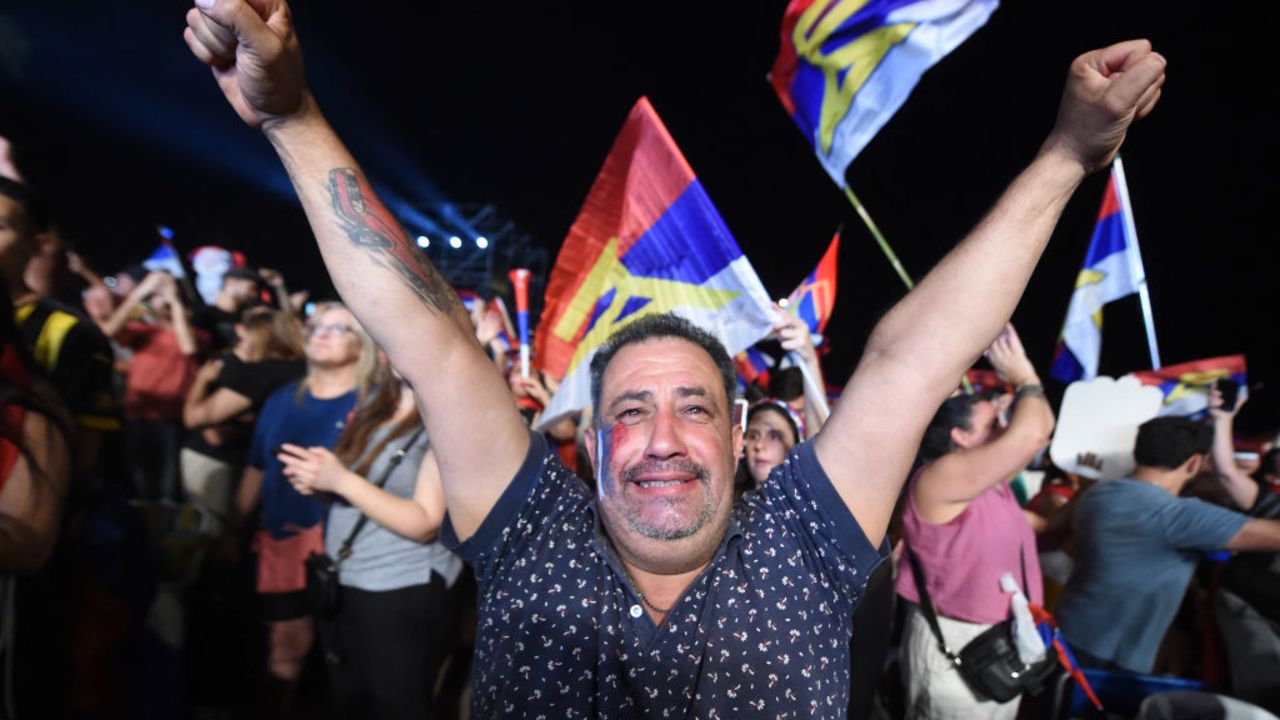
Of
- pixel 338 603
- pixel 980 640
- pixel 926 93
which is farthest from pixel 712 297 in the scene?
pixel 926 93

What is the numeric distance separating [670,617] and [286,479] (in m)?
2.45

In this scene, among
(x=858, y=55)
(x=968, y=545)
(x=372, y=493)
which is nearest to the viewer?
(x=372, y=493)

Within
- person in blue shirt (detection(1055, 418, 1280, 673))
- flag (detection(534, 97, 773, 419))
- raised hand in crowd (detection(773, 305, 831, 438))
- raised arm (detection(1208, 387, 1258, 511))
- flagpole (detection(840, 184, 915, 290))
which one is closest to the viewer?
raised hand in crowd (detection(773, 305, 831, 438))

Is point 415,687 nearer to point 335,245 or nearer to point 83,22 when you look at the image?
point 335,245

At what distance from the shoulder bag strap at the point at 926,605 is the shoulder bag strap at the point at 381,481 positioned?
2.32m

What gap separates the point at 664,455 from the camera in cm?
158

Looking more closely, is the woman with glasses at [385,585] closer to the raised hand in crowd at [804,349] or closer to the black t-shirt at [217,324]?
the raised hand in crowd at [804,349]

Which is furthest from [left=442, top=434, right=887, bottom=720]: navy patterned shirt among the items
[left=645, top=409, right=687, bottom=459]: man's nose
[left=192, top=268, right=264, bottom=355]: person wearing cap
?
[left=192, top=268, right=264, bottom=355]: person wearing cap

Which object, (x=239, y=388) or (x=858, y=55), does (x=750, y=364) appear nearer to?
(x=858, y=55)

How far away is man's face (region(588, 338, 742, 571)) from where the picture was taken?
1531 millimetres

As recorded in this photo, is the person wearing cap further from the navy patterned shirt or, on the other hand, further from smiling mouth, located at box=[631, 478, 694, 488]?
smiling mouth, located at box=[631, 478, 694, 488]

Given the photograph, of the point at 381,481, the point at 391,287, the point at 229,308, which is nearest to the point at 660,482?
the point at 391,287

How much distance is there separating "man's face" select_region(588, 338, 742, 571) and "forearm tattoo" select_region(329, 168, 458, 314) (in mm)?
496

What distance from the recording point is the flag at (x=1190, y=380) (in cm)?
A: 537
